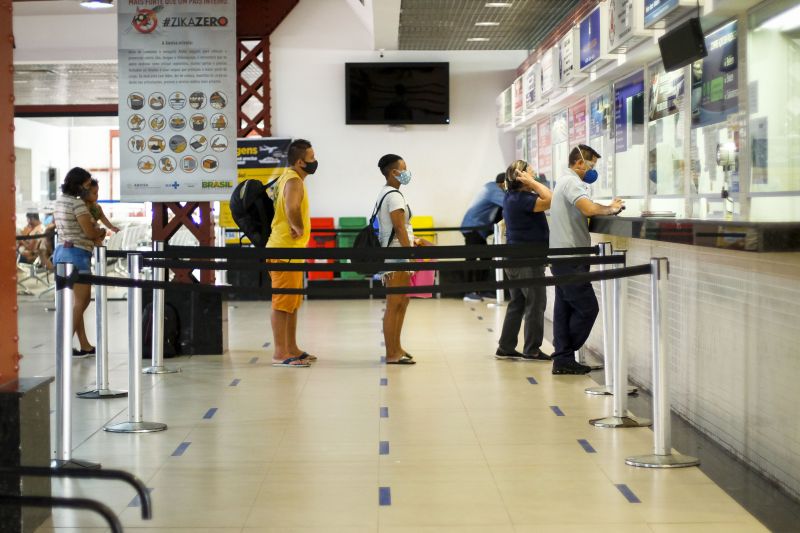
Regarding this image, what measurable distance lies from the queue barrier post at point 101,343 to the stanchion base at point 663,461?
11.3 feet

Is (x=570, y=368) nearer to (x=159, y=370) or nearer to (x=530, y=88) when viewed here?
(x=159, y=370)

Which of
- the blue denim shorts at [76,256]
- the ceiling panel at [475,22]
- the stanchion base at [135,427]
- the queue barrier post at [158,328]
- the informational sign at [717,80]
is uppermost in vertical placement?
the ceiling panel at [475,22]

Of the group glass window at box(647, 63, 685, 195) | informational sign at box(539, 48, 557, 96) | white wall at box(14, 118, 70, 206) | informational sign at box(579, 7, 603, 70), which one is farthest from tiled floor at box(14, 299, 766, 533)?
white wall at box(14, 118, 70, 206)

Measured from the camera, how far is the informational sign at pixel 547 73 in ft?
34.8

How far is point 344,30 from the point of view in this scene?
15.3 m

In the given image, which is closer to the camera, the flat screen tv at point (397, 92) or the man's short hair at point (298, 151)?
the man's short hair at point (298, 151)

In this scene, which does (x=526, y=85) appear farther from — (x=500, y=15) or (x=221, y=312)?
(x=221, y=312)

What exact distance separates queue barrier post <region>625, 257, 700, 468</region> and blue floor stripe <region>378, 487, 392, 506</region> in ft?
3.97

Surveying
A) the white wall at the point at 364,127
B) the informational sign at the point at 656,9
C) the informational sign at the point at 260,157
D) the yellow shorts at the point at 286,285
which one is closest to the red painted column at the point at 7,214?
the yellow shorts at the point at 286,285

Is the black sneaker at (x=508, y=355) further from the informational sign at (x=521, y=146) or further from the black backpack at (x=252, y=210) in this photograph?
the informational sign at (x=521, y=146)

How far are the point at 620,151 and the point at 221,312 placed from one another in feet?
12.4

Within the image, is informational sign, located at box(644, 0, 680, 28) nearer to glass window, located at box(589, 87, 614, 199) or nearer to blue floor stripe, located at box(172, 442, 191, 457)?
glass window, located at box(589, 87, 614, 199)

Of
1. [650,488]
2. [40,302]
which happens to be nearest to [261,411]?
[650,488]

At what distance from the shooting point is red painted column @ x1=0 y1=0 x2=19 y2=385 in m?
4.04
